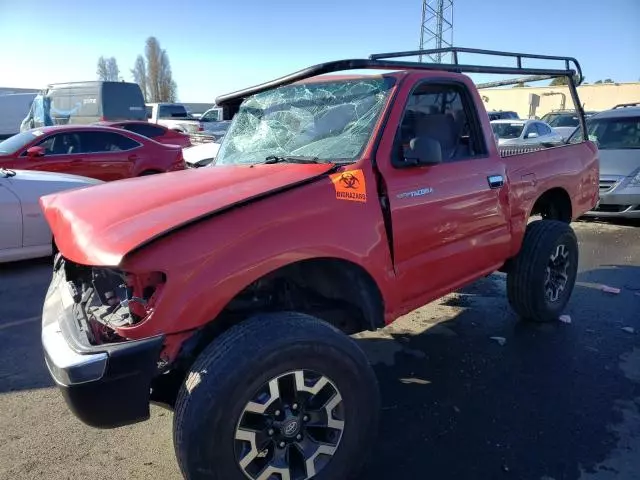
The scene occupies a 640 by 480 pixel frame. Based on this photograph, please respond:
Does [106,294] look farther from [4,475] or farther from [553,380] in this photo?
[553,380]

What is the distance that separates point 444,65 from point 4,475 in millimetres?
3644

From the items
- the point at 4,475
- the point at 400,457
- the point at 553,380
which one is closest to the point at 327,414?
the point at 400,457

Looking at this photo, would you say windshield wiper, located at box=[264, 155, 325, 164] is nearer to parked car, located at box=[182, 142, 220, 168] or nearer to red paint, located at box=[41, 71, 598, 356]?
red paint, located at box=[41, 71, 598, 356]

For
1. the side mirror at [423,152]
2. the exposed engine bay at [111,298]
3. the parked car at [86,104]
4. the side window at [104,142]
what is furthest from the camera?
the parked car at [86,104]

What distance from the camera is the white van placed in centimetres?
2278

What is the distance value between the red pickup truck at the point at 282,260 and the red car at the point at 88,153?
6.20 m

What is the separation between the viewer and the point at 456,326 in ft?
15.2

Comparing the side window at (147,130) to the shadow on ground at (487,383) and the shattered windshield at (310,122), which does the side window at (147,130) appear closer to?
the shadow on ground at (487,383)

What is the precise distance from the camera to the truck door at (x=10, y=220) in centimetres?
563

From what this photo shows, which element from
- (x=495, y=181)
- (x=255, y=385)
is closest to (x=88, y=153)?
(x=495, y=181)

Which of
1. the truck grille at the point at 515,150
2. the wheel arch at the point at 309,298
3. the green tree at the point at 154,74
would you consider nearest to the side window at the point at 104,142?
the truck grille at the point at 515,150

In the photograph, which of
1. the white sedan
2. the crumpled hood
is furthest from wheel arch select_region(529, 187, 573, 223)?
the white sedan

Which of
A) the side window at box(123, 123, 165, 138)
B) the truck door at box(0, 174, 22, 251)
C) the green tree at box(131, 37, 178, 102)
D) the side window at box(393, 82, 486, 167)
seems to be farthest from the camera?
the green tree at box(131, 37, 178, 102)

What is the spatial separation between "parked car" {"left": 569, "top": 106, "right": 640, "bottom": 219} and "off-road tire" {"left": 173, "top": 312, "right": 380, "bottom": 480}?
250 inches
